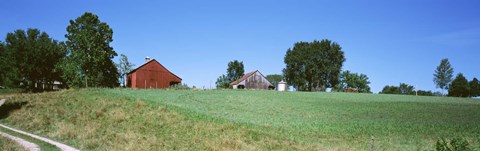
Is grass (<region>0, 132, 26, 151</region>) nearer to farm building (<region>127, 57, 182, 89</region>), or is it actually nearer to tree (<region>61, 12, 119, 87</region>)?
tree (<region>61, 12, 119, 87</region>)

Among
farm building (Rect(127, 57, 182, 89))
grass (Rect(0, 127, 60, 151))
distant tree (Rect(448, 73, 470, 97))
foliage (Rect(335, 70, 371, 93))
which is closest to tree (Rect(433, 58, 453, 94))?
distant tree (Rect(448, 73, 470, 97))

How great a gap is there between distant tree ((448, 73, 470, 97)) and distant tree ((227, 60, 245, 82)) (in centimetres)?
7052

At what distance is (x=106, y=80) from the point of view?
70938mm

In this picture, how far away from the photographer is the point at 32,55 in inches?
2849

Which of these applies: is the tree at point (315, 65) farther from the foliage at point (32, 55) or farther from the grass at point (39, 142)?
the grass at point (39, 142)

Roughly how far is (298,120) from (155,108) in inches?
510

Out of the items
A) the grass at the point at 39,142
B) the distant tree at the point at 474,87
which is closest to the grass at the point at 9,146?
the grass at the point at 39,142

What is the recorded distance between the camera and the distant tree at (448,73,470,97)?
10275cm

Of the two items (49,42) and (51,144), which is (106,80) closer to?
(49,42)

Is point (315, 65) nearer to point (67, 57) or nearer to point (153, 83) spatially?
point (153, 83)

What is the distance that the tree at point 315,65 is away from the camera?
100 m

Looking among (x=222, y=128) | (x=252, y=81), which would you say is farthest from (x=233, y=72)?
(x=222, y=128)

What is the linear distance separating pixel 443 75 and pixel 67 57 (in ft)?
325

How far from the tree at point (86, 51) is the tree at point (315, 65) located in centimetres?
5564
